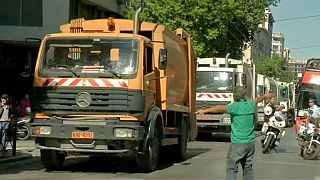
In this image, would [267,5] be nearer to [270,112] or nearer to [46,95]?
[270,112]

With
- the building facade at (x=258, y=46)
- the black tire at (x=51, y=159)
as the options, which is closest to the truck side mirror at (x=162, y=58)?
the black tire at (x=51, y=159)

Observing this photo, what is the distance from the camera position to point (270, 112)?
2281 cm

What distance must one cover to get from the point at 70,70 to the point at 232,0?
24159 millimetres

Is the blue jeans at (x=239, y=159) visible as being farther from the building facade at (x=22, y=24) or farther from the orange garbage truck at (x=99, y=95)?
the building facade at (x=22, y=24)

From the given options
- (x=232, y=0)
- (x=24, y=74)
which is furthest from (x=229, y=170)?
(x=232, y=0)

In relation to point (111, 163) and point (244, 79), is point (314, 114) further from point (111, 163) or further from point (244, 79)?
point (111, 163)

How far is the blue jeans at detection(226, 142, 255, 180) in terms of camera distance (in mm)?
9820

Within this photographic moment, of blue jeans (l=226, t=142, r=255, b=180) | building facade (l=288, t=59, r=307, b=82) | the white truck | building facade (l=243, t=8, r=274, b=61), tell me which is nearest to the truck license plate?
blue jeans (l=226, t=142, r=255, b=180)

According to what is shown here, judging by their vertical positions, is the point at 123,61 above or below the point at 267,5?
below

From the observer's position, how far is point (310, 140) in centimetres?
1886

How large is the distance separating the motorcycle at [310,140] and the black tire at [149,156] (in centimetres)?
612

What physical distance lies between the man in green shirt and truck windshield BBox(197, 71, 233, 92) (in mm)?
14558

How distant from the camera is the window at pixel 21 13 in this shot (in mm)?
30641

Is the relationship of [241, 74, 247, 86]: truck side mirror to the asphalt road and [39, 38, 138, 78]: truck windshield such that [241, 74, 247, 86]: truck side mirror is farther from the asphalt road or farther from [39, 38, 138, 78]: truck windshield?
[39, 38, 138, 78]: truck windshield
